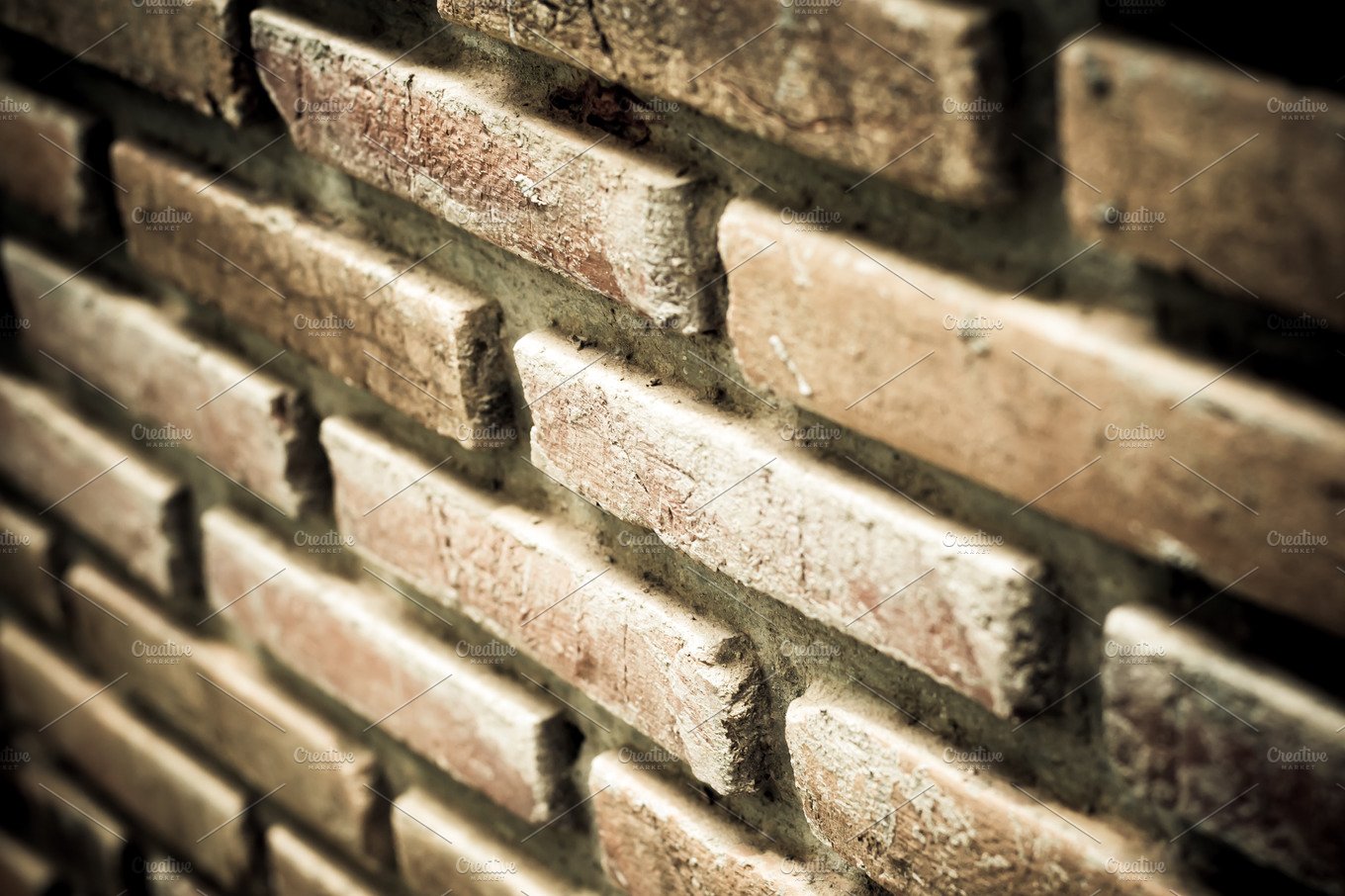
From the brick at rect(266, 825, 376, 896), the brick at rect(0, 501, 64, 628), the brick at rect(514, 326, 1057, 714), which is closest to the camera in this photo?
the brick at rect(514, 326, 1057, 714)

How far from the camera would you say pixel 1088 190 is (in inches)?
20.9

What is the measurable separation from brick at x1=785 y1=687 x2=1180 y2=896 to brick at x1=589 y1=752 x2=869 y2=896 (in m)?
0.04

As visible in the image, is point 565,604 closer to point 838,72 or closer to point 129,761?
point 838,72

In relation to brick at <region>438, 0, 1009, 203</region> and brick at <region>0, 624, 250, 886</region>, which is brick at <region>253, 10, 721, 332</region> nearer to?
brick at <region>438, 0, 1009, 203</region>

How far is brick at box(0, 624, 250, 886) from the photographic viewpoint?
1267 mm

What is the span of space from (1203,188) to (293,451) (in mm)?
721

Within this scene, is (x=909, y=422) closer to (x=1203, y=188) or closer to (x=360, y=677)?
(x=1203, y=188)

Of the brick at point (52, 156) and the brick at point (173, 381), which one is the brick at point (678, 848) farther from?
the brick at point (52, 156)

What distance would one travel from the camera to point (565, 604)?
0.85 meters

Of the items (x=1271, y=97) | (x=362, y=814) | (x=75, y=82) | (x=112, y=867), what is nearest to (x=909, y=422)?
(x=1271, y=97)

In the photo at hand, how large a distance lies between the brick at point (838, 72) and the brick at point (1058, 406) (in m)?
0.05

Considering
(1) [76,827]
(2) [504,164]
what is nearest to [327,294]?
(2) [504,164]

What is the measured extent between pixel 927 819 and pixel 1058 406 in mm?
242

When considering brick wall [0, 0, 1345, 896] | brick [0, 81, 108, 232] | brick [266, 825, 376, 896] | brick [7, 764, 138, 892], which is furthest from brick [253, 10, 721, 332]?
brick [7, 764, 138, 892]
